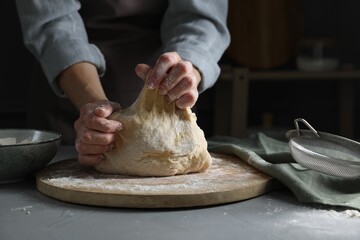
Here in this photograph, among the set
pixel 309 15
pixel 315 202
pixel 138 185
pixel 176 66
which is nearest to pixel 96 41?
pixel 176 66

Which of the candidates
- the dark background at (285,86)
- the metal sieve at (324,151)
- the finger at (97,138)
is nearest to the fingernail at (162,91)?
the finger at (97,138)

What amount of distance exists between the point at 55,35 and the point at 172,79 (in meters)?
0.39

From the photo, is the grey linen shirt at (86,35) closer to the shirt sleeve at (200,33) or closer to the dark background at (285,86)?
the shirt sleeve at (200,33)

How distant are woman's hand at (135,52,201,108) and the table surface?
0.69 feet

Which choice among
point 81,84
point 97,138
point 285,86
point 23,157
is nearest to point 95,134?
point 97,138

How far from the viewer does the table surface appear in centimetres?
69

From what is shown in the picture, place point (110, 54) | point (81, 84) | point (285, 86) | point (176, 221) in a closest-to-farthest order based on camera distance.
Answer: point (176, 221), point (81, 84), point (110, 54), point (285, 86)

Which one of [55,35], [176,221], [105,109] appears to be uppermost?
[55,35]

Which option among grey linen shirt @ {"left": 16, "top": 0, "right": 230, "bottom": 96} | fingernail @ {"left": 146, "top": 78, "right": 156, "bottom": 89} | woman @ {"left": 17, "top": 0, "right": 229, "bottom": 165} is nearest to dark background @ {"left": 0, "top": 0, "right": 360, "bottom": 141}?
woman @ {"left": 17, "top": 0, "right": 229, "bottom": 165}

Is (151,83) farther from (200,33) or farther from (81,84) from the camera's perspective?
(200,33)

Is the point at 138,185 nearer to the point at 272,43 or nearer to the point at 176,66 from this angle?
the point at 176,66

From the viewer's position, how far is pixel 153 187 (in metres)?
0.84

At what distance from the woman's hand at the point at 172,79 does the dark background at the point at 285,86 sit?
1413mm

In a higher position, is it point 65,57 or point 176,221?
point 65,57
